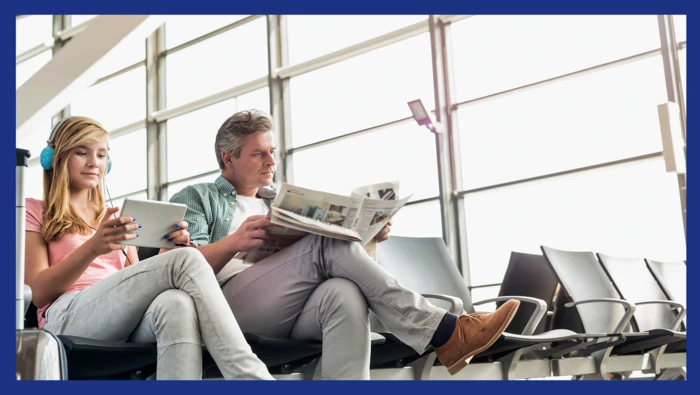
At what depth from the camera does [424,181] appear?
24.0 ft

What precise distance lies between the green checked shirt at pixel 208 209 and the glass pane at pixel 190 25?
653cm

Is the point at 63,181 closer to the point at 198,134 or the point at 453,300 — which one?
the point at 453,300

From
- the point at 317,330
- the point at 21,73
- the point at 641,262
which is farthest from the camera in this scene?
the point at 21,73

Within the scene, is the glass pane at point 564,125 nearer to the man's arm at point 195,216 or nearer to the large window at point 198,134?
the large window at point 198,134

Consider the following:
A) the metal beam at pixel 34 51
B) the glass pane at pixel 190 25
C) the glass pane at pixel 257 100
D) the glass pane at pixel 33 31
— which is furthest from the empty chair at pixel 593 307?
the glass pane at pixel 33 31

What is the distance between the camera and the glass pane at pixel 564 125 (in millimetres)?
6262

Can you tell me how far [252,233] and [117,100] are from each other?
832 centimetres

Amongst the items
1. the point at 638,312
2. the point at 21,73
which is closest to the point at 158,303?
the point at 638,312

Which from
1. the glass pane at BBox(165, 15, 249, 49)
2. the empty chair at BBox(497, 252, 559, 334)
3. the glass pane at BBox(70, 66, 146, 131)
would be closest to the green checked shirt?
the empty chair at BBox(497, 252, 559, 334)

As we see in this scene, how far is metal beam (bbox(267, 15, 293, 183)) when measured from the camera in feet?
27.1

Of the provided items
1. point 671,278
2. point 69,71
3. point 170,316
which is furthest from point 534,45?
point 170,316

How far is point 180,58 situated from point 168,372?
26.3 ft

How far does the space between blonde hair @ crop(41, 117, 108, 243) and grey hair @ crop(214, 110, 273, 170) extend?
52 centimetres

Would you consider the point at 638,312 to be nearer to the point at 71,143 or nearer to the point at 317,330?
the point at 317,330
